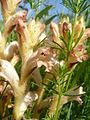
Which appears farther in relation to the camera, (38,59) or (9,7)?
(9,7)

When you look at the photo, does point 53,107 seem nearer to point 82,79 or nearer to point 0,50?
point 0,50

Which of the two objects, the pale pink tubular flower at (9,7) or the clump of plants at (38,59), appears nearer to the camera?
the clump of plants at (38,59)

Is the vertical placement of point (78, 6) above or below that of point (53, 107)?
above

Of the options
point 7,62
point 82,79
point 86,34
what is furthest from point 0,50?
point 82,79

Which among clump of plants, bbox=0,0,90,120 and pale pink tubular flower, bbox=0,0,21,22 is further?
pale pink tubular flower, bbox=0,0,21,22

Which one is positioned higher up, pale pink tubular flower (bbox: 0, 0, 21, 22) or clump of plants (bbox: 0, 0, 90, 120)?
pale pink tubular flower (bbox: 0, 0, 21, 22)

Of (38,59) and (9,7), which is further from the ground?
(9,7)

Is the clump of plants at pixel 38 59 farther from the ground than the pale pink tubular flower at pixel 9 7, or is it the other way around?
the pale pink tubular flower at pixel 9 7

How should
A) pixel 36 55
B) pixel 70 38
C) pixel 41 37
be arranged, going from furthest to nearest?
1. pixel 41 37
2. pixel 36 55
3. pixel 70 38
